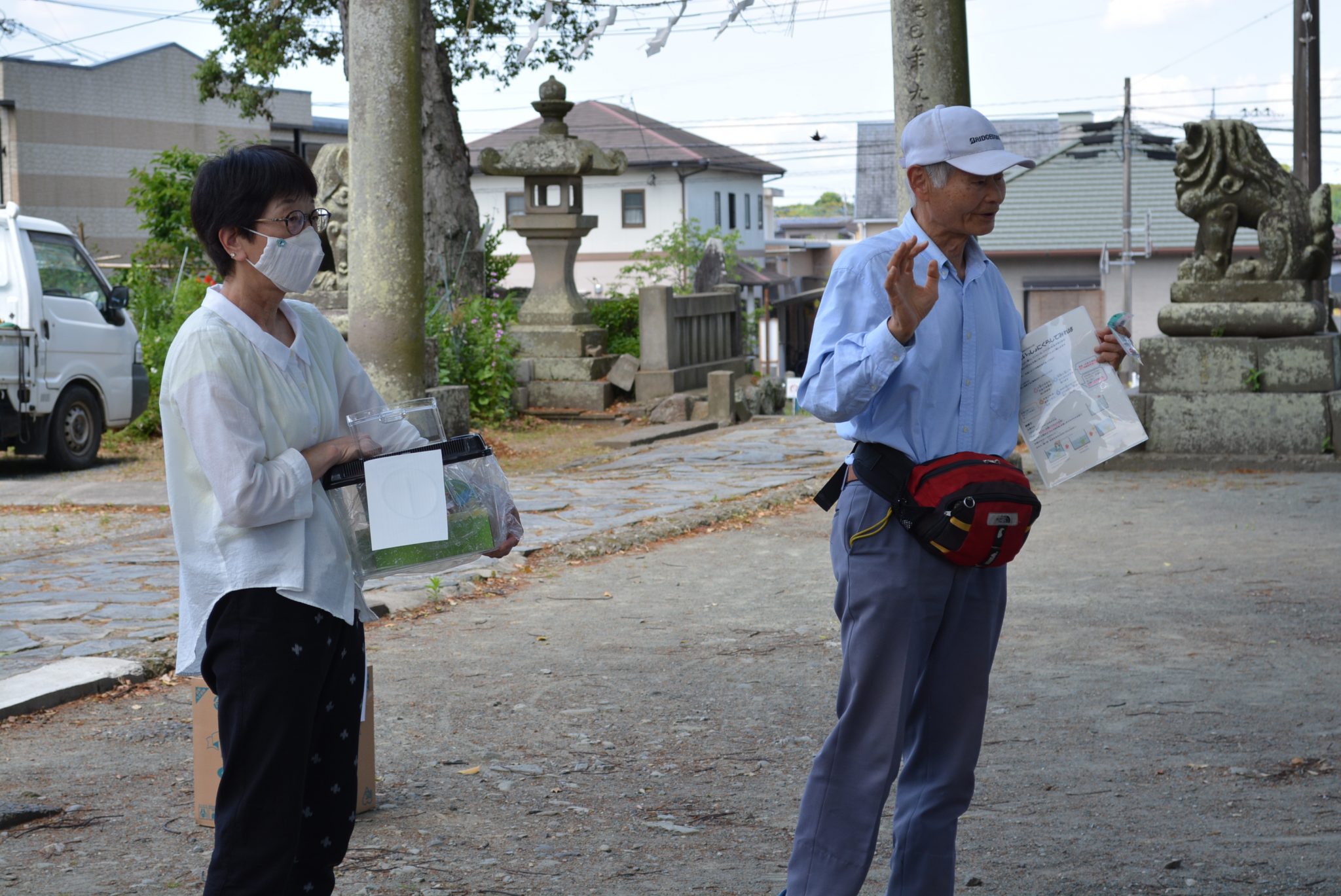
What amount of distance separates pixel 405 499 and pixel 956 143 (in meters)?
1.34

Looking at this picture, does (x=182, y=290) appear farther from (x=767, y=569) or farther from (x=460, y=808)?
(x=460, y=808)

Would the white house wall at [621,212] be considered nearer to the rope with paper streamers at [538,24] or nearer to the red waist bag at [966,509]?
the rope with paper streamers at [538,24]

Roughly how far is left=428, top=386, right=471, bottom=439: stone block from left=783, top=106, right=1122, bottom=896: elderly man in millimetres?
8809

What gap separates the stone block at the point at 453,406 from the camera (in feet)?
38.4

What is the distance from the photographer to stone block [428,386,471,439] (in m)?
11.7

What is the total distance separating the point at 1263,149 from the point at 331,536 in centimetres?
1062

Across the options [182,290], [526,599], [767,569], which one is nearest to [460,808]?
[526,599]

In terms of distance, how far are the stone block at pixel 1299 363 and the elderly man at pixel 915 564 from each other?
8873 mm

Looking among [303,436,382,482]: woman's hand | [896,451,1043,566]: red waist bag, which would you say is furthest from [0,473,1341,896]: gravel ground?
[303,436,382,482]: woman's hand

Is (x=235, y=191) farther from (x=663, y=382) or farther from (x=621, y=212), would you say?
(x=621, y=212)

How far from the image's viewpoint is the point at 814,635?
6082 mm

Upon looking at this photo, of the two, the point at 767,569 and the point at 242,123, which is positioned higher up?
the point at 242,123

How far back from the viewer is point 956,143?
289cm

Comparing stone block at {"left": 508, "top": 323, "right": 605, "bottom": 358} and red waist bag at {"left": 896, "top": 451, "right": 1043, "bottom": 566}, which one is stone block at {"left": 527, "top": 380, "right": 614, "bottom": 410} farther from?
red waist bag at {"left": 896, "top": 451, "right": 1043, "bottom": 566}
